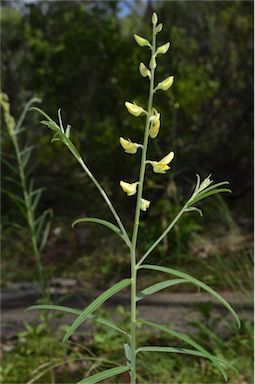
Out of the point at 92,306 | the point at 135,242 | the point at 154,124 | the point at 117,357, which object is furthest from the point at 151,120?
the point at 117,357

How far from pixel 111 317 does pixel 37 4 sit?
6.61m

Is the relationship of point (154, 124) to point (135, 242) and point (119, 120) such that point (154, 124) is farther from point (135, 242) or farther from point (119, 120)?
point (119, 120)

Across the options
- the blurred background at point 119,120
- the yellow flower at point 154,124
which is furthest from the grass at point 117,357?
the blurred background at point 119,120

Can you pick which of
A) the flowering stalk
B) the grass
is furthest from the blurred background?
the flowering stalk

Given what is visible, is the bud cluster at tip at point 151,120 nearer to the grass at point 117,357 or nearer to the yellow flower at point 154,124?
the yellow flower at point 154,124

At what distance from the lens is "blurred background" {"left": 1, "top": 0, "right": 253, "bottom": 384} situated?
593 centimetres

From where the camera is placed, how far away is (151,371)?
2746 mm

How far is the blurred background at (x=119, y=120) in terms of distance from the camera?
19.5ft

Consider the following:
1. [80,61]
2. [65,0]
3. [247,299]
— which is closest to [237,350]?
[247,299]

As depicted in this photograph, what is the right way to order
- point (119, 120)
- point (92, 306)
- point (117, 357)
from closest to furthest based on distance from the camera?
point (92, 306)
point (117, 357)
point (119, 120)

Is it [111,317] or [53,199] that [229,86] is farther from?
[111,317]

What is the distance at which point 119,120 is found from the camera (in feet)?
26.2

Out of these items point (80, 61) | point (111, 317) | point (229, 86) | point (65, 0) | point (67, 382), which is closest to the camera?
point (67, 382)

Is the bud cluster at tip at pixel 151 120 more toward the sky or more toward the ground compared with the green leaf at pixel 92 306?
more toward the sky
